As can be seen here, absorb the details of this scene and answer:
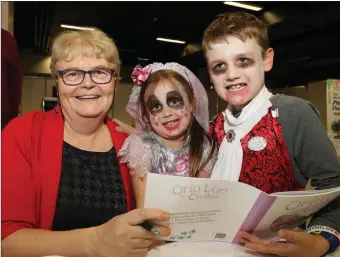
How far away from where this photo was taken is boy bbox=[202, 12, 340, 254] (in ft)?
3.25

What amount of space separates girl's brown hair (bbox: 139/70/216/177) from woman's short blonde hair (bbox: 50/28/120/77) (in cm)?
14

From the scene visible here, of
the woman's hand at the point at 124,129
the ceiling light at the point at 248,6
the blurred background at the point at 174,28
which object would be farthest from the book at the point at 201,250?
→ the ceiling light at the point at 248,6

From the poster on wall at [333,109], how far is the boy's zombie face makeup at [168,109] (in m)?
1.34

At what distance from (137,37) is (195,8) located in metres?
1.46

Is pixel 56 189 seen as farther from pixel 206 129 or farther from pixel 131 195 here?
pixel 206 129

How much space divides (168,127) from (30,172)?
47 centimetres

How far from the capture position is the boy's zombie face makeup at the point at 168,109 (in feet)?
3.84

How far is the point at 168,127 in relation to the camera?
Result: 1181 mm

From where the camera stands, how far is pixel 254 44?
1071 millimetres

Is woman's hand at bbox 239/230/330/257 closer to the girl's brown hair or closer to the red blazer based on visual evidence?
the girl's brown hair

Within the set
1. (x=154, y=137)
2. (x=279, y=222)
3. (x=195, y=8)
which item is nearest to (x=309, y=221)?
(x=279, y=222)

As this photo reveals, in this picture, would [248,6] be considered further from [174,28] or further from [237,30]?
[237,30]

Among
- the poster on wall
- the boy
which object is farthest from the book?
the poster on wall

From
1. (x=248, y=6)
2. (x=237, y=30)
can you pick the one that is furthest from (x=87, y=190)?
(x=248, y=6)
